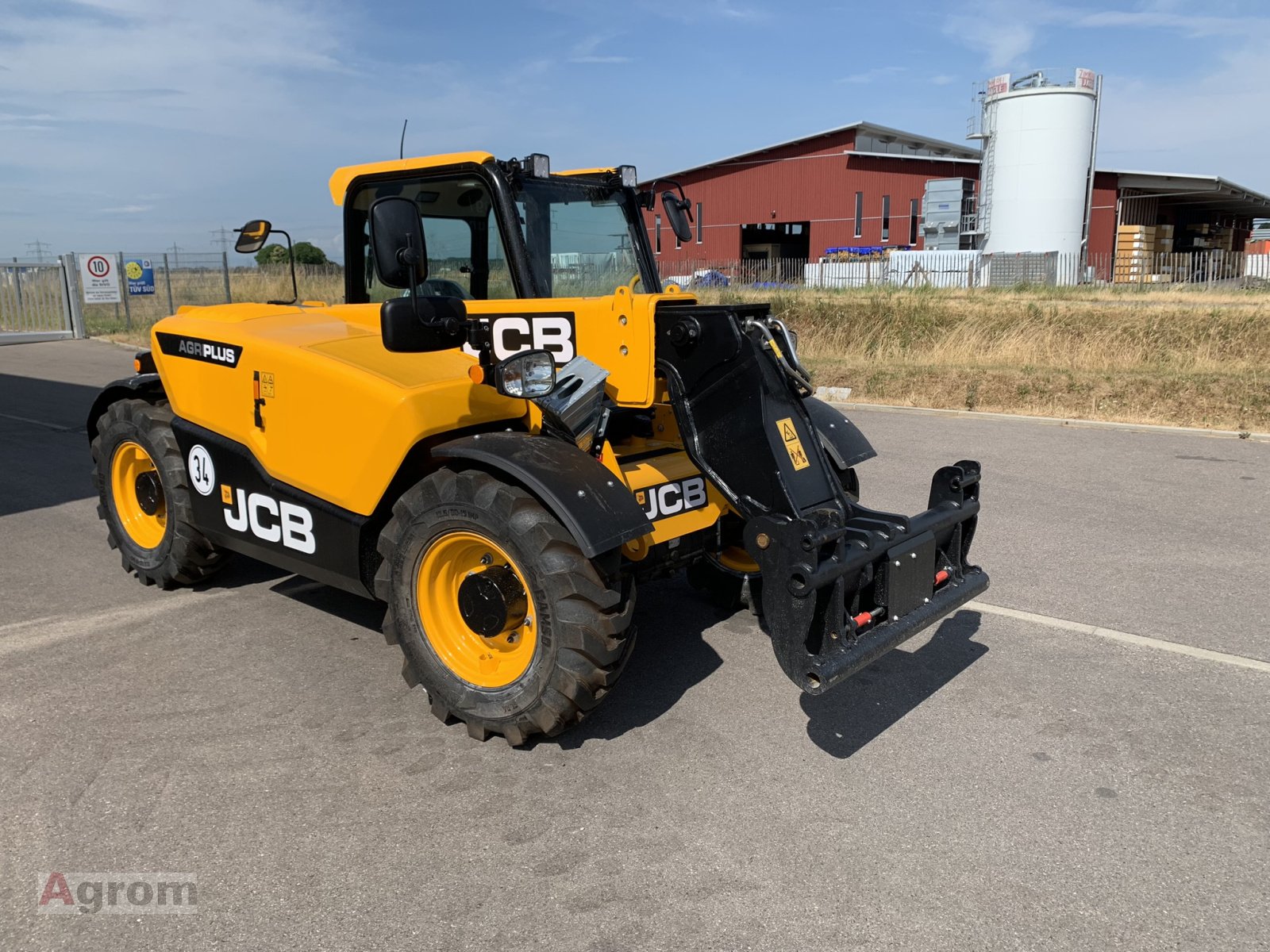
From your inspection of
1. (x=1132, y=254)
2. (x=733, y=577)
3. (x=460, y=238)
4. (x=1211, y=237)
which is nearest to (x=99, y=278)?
(x=460, y=238)

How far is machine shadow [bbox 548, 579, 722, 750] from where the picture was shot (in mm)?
3955

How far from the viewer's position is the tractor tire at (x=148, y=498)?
514 centimetres

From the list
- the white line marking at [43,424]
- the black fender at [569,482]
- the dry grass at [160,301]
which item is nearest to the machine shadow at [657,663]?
the black fender at [569,482]

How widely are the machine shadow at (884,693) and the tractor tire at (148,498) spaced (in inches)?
132

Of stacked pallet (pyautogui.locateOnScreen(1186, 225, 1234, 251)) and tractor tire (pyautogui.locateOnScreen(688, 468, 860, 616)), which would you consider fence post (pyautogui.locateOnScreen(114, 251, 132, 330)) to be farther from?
stacked pallet (pyautogui.locateOnScreen(1186, 225, 1234, 251))

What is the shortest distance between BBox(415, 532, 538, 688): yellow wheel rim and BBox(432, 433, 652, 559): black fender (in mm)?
348

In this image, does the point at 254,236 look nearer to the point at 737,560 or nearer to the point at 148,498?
the point at 148,498

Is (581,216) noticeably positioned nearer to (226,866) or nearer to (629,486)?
(629,486)

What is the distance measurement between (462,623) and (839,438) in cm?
212

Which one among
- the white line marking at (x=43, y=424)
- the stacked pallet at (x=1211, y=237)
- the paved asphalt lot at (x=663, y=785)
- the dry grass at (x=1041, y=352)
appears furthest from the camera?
the stacked pallet at (x=1211, y=237)

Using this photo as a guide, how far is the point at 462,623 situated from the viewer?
4004 millimetres

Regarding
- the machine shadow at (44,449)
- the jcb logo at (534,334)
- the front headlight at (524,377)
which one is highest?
the jcb logo at (534,334)

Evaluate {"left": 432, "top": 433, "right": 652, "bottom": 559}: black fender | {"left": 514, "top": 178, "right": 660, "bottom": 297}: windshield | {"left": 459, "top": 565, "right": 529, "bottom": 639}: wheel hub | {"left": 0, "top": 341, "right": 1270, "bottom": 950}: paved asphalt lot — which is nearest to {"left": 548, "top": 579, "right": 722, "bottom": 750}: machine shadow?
{"left": 0, "top": 341, "right": 1270, "bottom": 950}: paved asphalt lot

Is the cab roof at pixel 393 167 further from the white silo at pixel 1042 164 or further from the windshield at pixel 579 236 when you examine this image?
the white silo at pixel 1042 164
